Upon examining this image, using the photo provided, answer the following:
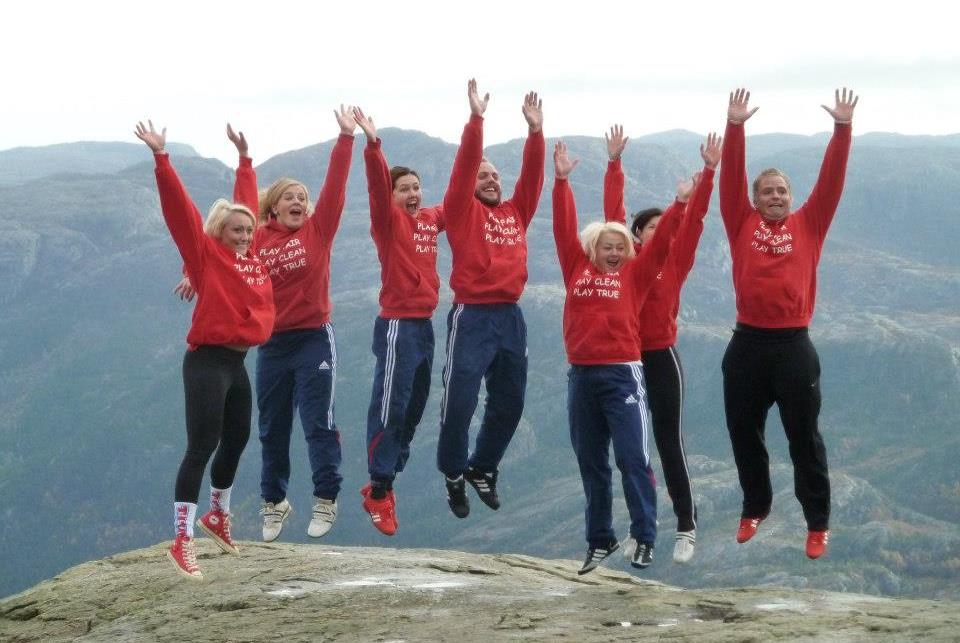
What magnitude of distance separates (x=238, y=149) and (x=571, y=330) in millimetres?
3830

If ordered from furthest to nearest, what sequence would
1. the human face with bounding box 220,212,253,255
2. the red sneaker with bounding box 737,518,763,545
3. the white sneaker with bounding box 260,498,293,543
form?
1. the white sneaker with bounding box 260,498,293,543
2. the red sneaker with bounding box 737,518,763,545
3. the human face with bounding box 220,212,253,255

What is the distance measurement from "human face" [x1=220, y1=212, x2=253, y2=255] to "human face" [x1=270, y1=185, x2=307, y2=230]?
3.40 ft

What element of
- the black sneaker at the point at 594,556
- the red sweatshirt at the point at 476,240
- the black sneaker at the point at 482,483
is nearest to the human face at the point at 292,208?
the red sweatshirt at the point at 476,240

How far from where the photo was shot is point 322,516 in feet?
38.6

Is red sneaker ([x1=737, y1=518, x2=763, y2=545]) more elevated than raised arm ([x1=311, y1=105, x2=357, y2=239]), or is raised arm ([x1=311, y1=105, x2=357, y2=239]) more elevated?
raised arm ([x1=311, y1=105, x2=357, y2=239])

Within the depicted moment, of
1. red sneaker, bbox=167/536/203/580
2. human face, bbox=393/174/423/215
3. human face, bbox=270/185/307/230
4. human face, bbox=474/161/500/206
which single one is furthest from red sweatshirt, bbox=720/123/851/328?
red sneaker, bbox=167/536/203/580

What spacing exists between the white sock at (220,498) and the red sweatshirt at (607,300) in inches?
143

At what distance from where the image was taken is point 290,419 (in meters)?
11.8

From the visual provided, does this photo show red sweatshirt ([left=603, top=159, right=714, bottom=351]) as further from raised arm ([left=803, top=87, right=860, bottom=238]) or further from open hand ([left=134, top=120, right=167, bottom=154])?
open hand ([left=134, top=120, right=167, bottom=154])

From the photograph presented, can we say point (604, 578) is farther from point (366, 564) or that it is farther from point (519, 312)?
point (519, 312)

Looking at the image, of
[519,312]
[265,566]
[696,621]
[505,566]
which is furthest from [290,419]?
[696,621]

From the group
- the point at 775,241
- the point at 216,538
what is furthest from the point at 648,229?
the point at 216,538

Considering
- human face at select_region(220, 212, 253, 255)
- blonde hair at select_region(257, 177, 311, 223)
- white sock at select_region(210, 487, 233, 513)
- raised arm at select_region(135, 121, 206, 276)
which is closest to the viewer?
raised arm at select_region(135, 121, 206, 276)

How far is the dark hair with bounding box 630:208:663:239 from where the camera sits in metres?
11.2
